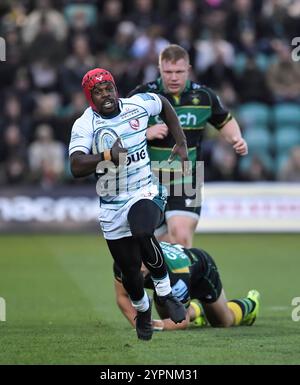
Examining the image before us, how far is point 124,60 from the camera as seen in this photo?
21016 millimetres

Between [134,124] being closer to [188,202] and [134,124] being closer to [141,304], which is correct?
[141,304]

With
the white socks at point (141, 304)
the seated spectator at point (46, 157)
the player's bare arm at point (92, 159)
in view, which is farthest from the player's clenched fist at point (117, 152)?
the seated spectator at point (46, 157)

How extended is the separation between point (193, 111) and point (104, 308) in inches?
90.0

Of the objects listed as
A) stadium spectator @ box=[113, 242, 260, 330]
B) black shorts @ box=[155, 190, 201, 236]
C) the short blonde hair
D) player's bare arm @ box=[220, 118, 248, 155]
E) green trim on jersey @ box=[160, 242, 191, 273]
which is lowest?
stadium spectator @ box=[113, 242, 260, 330]

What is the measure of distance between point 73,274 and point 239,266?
2407 millimetres

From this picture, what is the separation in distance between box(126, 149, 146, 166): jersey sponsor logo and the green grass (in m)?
1.45

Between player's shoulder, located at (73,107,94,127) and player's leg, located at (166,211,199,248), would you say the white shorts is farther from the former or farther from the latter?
player's leg, located at (166,211,199,248)

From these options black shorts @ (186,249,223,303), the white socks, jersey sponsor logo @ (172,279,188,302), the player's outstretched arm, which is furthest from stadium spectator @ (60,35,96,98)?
the player's outstretched arm

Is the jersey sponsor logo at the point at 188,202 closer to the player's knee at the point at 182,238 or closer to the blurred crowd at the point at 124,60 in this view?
the player's knee at the point at 182,238

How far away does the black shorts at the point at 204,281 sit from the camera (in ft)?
30.2

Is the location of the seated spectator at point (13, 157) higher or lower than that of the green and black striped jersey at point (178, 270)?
lower

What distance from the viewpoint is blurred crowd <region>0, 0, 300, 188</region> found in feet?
65.2

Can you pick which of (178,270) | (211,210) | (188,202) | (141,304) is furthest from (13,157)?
(141,304)

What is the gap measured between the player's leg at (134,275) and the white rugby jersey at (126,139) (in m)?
0.32
